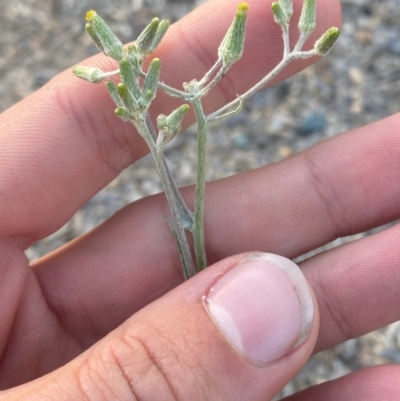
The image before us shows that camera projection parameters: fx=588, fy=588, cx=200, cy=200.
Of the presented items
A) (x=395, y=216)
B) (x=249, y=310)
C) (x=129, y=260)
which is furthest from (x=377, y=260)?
(x=129, y=260)

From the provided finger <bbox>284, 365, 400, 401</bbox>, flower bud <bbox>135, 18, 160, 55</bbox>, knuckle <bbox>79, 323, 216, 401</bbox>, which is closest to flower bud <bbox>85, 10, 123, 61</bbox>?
flower bud <bbox>135, 18, 160, 55</bbox>

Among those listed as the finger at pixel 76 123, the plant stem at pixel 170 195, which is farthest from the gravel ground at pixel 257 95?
the plant stem at pixel 170 195

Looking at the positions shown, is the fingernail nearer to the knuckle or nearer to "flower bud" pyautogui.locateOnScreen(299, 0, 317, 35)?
the knuckle

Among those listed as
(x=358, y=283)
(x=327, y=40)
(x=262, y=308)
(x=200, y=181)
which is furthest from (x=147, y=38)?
(x=358, y=283)

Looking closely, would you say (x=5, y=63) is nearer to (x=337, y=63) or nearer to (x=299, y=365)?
(x=337, y=63)

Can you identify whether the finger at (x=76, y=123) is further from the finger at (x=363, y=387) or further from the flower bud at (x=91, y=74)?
the finger at (x=363, y=387)

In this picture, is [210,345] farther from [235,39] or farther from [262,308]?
[235,39]
